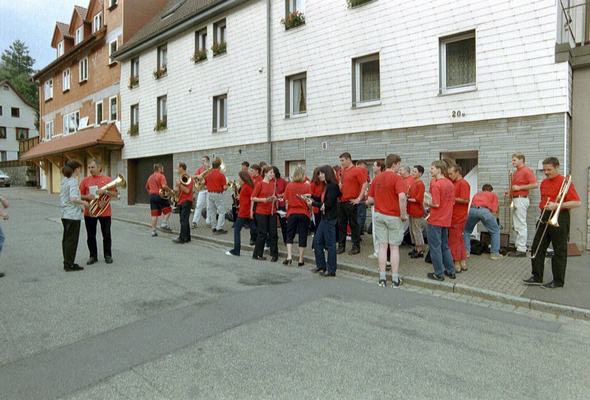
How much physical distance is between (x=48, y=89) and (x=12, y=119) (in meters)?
31.7

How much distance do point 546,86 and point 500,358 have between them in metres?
6.73

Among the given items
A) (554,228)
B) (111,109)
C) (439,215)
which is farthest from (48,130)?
(554,228)

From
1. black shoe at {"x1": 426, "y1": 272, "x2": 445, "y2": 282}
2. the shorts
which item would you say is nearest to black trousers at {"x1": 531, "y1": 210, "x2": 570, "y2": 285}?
black shoe at {"x1": 426, "y1": 272, "x2": 445, "y2": 282}

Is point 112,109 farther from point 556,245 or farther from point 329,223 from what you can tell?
point 556,245

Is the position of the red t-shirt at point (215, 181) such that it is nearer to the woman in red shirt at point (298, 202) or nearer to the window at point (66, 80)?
the woman in red shirt at point (298, 202)

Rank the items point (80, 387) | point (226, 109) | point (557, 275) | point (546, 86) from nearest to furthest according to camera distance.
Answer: point (80, 387)
point (557, 275)
point (546, 86)
point (226, 109)

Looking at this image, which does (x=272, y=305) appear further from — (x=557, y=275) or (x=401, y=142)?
(x=401, y=142)

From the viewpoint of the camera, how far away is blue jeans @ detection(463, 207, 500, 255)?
7.75 m

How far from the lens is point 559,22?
341 inches

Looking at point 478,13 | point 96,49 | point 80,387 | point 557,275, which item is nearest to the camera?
point 80,387

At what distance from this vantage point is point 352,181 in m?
8.23

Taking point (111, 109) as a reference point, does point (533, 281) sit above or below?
below

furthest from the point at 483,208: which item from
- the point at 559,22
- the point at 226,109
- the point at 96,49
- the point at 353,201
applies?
the point at 96,49

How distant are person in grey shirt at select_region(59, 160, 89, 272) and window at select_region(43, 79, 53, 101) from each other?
28105mm
